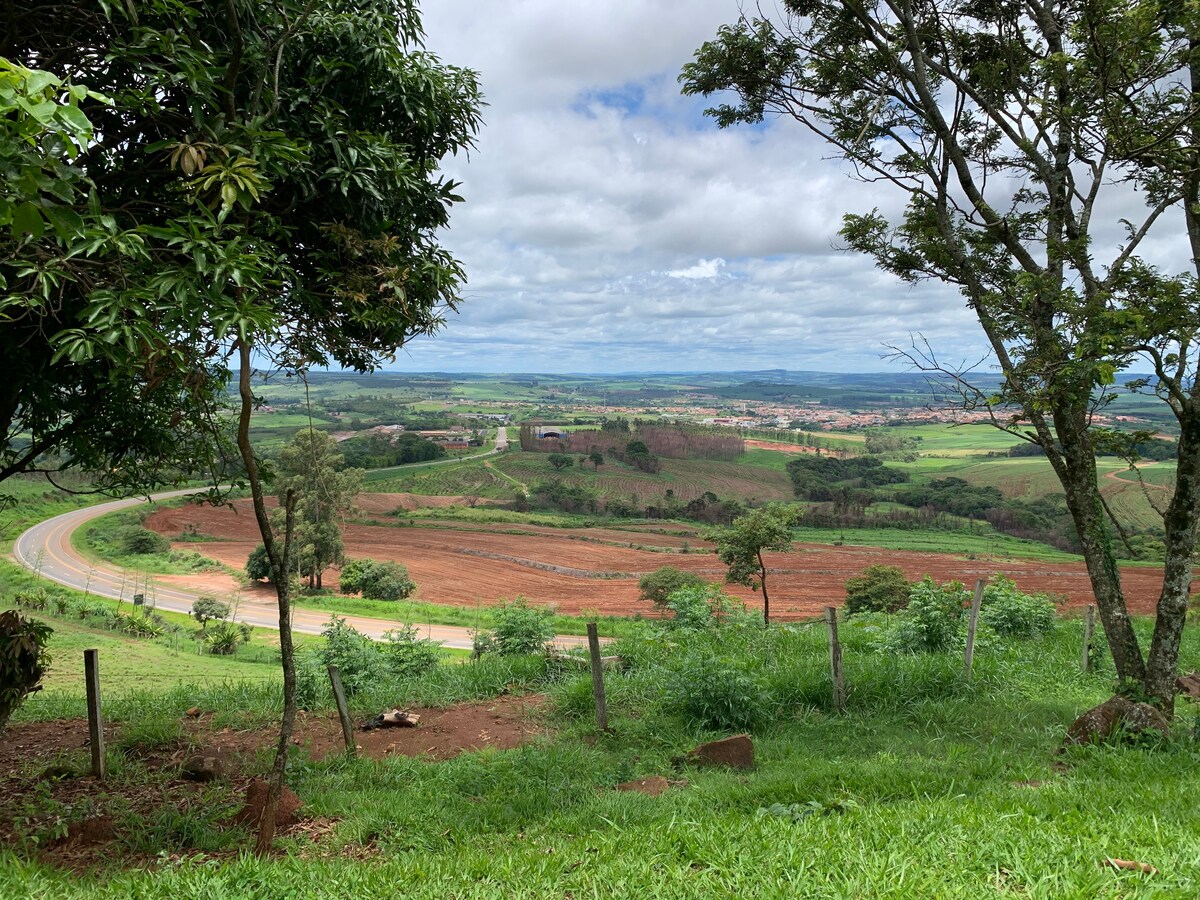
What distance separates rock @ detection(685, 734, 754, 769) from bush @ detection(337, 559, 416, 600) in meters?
32.7

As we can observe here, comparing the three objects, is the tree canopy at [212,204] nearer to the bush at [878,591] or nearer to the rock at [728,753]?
the rock at [728,753]

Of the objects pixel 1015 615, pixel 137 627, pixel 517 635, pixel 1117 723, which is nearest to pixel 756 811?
pixel 1117 723

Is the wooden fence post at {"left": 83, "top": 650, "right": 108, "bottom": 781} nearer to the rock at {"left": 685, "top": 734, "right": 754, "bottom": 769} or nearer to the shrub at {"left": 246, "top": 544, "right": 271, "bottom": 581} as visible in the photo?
the rock at {"left": 685, "top": 734, "right": 754, "bottom": 769}

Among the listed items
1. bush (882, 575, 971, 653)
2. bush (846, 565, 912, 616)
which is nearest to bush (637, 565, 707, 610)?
bush (846, 565, 912, 616)

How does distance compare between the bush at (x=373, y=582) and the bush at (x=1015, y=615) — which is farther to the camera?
the bush at (x=373, y=582)

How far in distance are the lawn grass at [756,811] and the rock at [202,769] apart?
0.23 m

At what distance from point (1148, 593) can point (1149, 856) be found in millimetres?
30692

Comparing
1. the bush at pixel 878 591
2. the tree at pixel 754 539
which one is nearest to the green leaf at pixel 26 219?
the tree at pixel 754 539

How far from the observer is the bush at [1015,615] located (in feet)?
40.8

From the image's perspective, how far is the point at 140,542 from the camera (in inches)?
1809

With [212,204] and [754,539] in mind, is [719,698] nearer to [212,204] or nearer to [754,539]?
[212,204]

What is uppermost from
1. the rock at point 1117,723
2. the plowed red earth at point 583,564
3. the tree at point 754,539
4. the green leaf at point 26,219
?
the green leaf at point 26,219

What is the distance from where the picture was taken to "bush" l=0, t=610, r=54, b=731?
5722 mm

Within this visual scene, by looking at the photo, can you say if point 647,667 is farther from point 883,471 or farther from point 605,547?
point 883,471
